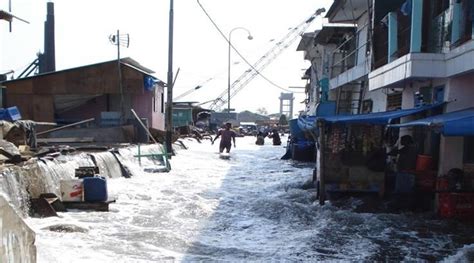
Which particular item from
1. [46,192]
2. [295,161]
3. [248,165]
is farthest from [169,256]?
[295,161]

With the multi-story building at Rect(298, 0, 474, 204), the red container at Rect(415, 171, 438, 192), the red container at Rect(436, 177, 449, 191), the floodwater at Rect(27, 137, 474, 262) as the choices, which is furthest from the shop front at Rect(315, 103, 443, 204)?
the red container at Rect(436, 177, 449, 191)

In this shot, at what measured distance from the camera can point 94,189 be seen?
1031 centimetres

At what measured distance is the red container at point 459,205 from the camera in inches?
375

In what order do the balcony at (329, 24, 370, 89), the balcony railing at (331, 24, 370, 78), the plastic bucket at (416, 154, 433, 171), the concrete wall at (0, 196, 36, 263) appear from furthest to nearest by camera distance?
the balcony railing at (331, 24, 370, 78)
the balcony at (329, 24, 370, 89)
the plastic bucket at (416, 154, 433, 171)
the concrete wall at (0, 196, 36, 263)

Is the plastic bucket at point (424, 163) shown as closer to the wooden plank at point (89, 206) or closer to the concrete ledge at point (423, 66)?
the concrete ledge at point (423, 66)

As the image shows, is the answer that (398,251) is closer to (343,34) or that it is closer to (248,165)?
(248,165)

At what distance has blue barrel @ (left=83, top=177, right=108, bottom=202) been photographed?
10.3 m

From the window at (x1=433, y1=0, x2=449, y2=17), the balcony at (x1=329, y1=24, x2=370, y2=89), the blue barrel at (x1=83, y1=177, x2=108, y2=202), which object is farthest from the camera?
the balcony at (x1=329, y1=24, x2=370, y2=89)

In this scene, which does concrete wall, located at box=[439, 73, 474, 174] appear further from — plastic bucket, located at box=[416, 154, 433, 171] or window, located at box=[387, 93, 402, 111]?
window, located at box=[387, 93, 402, 111]

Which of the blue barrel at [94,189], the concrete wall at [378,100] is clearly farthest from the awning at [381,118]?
the concrete wall at [378,100]

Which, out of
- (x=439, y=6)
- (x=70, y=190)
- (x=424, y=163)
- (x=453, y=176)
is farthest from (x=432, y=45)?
(x=70, y=190)

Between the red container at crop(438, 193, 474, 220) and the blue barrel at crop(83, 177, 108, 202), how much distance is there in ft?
22.5

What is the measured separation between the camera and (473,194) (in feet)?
31.1

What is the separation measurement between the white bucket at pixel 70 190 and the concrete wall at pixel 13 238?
244 inches
